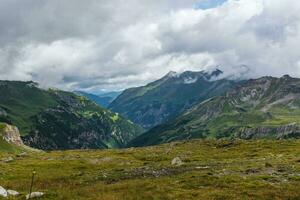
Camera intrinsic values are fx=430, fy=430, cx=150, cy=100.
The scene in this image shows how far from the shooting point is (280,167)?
201 ft

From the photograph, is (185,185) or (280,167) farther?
(280,167)

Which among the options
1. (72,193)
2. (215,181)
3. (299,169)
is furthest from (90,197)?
(299,169)

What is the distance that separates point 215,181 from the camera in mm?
50156

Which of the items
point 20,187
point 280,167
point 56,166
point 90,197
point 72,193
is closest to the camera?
point 90,197

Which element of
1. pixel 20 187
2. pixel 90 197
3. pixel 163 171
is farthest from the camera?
pixel 163 171

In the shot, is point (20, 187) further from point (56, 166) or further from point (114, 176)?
point (56, 166)

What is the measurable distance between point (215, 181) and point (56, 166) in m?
55.0

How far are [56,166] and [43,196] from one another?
2216 inches

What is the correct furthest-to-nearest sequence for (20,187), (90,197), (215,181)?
(20,187) < (215,181) < (90,197)

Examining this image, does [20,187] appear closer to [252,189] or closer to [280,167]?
[252,189]

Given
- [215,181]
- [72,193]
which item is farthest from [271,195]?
[72,193]

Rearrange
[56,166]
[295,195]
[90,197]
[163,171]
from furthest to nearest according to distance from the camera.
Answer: [56,166], [163,171], [90,197], [295,195]

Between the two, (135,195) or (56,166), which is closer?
(135,195)

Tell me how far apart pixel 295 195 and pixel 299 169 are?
19.1 meters
